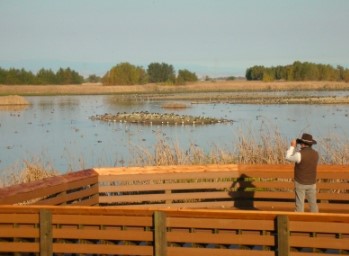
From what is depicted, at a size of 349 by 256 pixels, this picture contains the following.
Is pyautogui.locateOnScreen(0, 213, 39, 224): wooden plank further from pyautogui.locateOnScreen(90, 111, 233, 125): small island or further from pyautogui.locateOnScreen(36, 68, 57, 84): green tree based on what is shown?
pyautogui.locateOnScreen(36, 68, 57, 84): green tree

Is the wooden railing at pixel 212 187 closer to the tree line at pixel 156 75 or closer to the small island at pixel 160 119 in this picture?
the small island at pixel 160 119

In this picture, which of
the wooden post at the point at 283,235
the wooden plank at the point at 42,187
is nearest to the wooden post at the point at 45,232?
the wooden plank at the point at 42,187

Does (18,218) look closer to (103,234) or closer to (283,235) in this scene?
(103,234)

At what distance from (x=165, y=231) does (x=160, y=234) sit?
0.07 metres

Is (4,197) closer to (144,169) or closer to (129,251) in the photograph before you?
(129,251)

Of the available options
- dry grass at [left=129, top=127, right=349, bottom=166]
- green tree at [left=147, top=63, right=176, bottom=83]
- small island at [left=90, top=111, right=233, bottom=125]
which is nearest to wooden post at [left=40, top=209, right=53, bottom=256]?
dry grass at [left=129, top=127, right=349, bottom=166]

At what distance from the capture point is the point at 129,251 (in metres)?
7.03

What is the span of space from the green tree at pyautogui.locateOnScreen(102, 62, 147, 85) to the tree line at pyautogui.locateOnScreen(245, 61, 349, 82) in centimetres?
3190

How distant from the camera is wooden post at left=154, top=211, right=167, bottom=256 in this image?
22.4 ft

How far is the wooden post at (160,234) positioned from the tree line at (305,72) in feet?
452

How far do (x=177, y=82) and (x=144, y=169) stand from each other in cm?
12840

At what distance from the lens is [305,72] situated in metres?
141

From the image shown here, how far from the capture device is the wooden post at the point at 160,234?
6816 mm

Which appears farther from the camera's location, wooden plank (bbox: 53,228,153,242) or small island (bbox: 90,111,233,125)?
small island (bbox: 90,111,233,125)
